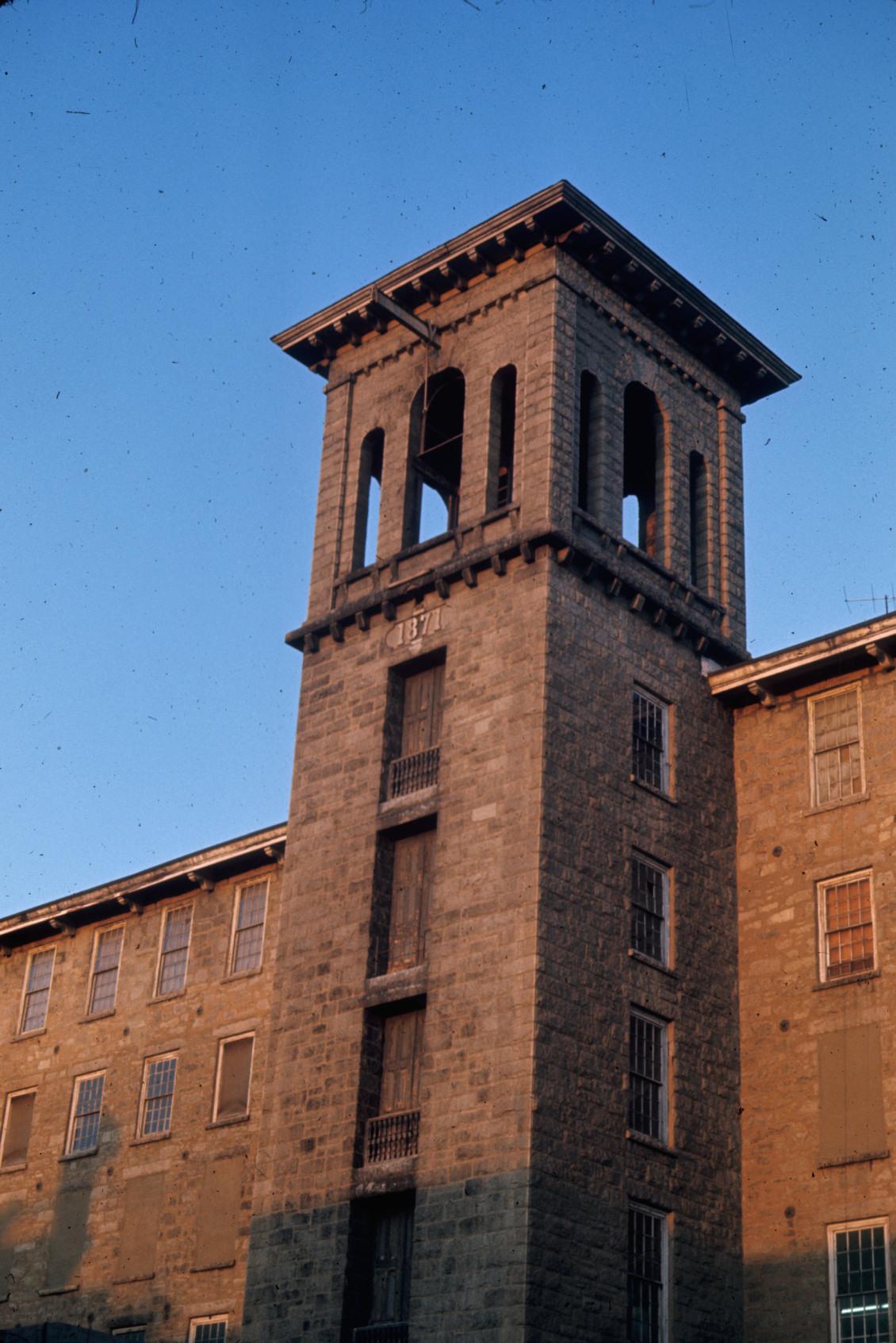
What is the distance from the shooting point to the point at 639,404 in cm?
4047

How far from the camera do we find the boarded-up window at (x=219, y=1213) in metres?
38.1

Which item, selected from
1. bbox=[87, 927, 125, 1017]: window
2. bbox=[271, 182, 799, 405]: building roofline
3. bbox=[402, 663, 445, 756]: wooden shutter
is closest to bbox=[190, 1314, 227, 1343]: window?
bbox=[87, 927, 125, 1017]: window

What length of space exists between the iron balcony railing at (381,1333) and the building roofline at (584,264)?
2021 centimetres

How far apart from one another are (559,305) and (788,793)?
1051 centimetres

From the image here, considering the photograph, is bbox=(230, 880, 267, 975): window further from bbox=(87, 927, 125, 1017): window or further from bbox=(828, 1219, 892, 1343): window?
bbox=(828, 1219, 892, 1343): window

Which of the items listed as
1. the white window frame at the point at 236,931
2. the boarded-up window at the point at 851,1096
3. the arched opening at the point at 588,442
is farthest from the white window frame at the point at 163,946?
the boarded-up window at the point at 851,1096

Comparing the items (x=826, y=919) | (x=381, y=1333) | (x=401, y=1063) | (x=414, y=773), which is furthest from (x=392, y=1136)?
(x=826, y=919)

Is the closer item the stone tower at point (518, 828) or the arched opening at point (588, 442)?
the stone tower at point (518, 828)

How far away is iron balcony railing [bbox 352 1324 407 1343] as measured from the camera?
30797 mm

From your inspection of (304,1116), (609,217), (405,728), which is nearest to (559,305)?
(609,217)

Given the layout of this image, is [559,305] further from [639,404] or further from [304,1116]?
[304,1116]

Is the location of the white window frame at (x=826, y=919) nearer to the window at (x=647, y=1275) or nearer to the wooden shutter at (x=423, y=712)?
the window at (x=647, y=1275)

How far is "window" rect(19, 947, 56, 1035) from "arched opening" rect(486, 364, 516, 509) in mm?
16322

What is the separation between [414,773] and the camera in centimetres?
3562
